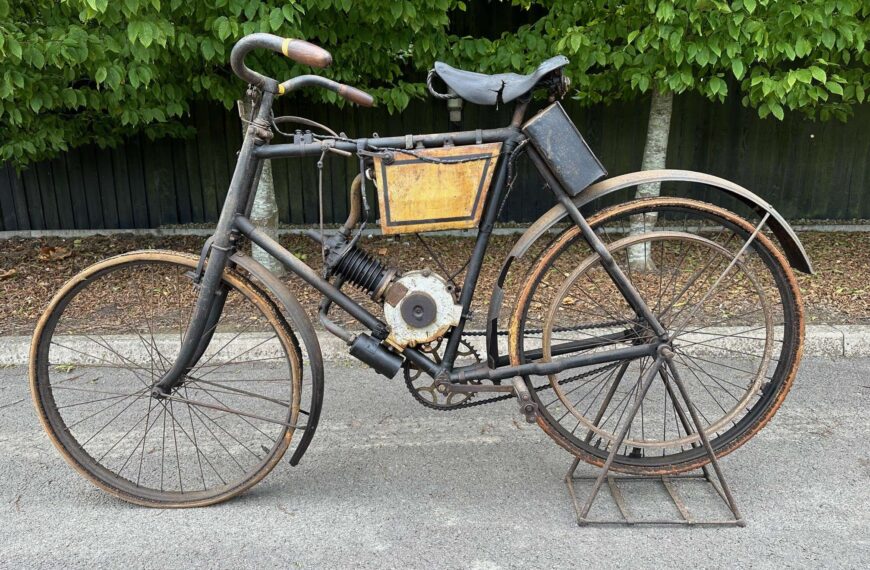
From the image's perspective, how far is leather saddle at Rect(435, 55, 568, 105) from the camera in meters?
2.36

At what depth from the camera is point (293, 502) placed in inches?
105

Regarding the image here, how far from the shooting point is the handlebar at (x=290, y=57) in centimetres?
229

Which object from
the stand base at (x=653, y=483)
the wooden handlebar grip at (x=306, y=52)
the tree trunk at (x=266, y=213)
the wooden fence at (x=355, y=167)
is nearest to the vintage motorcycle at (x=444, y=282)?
the wooden handlebar grip at (x=306, y=52)

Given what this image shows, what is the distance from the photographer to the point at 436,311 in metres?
2.52

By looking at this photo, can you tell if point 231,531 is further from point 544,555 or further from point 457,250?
point 457,250

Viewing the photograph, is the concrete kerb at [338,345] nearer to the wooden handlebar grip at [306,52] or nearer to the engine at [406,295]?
the engine at [406,295]

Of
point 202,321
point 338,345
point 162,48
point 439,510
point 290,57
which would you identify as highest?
point 162,48

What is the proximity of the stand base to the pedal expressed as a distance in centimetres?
36

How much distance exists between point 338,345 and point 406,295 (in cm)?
164

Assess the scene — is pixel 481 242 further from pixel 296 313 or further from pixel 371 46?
pixel 371 46

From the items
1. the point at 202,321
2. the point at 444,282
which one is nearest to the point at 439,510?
the point at 444,282

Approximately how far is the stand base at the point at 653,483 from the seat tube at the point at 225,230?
166cm

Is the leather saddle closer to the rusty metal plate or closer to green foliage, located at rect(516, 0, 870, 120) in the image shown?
the rusty metal plate

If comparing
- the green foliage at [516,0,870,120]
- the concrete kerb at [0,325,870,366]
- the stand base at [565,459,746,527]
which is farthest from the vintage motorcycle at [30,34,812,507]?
the green foliage at [516,0,870,120]
